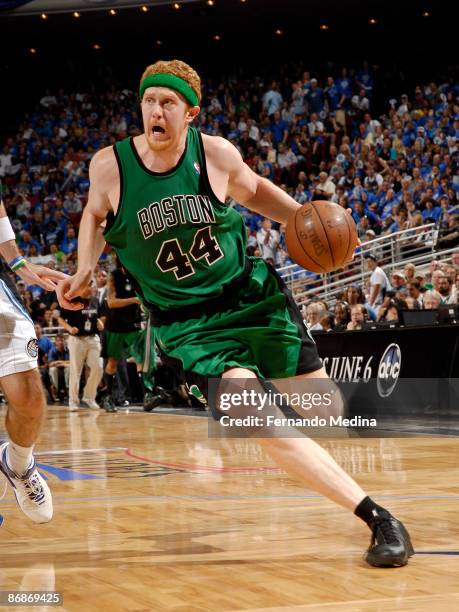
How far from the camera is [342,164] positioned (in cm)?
1994

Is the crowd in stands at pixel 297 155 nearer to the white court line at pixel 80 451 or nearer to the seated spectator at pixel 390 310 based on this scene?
the seated spectator at pixel 390 310

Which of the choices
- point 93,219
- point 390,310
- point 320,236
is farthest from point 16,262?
point 390,310

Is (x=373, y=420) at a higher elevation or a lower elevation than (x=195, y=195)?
lower

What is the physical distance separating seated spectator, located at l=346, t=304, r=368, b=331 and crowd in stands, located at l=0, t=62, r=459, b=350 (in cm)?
2

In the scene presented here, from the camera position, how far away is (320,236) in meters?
4.21

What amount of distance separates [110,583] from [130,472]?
344 centimetres

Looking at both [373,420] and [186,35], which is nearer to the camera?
[373,420]

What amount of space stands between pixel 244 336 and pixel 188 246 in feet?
1.42

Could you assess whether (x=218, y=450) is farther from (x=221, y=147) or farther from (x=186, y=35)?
(x=186, y=35)

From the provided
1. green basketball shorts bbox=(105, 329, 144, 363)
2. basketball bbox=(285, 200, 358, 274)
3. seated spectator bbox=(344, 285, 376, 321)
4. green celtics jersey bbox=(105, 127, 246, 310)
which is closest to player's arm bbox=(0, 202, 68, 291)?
green celtics jersey bbox=(105, 127, 246, 310)

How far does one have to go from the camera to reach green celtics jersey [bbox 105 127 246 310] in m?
4.03

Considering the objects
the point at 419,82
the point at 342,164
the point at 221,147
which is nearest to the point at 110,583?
the point at 221,147

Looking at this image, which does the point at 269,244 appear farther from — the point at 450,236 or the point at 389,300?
the point at 389,300

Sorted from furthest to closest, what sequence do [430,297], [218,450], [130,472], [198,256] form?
[430,297], [218,450], [130,472], [198,256]
